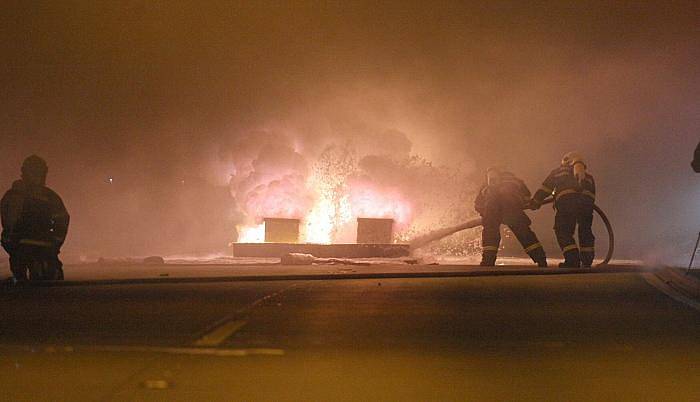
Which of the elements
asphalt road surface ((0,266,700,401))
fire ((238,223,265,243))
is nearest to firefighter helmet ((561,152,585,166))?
asphalt road surface ((0,266,700,401))

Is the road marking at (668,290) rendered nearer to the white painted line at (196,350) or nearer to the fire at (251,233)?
the white painted line at (196,350)

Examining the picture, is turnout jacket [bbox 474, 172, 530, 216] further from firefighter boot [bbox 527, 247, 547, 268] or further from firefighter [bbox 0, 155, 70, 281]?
firefighter [bbox 0, 155, 70, 281]

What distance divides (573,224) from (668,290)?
4.92m

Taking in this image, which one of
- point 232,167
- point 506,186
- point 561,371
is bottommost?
point 561,371

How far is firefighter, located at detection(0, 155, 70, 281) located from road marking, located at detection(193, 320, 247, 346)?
629 cm

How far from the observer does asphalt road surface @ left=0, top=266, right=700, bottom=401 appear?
16.8 feet

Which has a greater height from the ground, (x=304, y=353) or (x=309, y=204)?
(x=309, y=204)

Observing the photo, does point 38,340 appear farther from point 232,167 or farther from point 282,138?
point 232,167

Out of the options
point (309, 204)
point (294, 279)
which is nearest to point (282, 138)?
point (309, 204)

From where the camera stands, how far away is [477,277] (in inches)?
532

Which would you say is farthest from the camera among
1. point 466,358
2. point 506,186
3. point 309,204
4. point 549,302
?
point 309,204

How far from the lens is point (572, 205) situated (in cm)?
1573

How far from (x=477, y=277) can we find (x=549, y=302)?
4085mm

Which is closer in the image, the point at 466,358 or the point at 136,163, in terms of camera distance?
the point at 466,358
